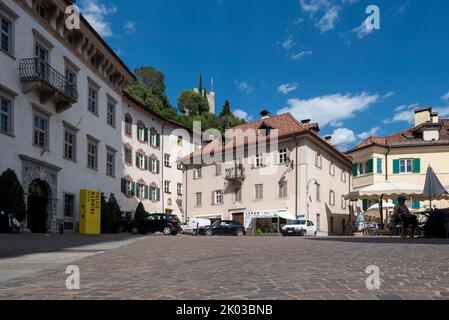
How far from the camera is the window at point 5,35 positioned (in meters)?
23.2

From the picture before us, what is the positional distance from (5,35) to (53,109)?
552cm

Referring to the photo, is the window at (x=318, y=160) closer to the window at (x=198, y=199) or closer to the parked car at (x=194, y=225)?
the parked car at (x=194, y=225)

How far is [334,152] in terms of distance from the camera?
5016 cm

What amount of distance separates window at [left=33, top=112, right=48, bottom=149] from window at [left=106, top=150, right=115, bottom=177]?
9588mm

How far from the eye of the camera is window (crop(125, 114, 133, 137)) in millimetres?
47656

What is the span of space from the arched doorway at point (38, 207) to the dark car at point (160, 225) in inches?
366

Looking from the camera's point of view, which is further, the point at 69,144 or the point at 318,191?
the point at 318,191

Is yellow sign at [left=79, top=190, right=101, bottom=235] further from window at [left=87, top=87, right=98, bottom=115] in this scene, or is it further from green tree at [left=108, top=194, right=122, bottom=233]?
window at [left=87, top=87, right=98, bottom=115]

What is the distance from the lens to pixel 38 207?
27.4m

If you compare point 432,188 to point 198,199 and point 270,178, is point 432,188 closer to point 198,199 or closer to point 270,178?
point 270,178

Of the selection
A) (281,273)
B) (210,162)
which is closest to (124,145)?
(210,162)

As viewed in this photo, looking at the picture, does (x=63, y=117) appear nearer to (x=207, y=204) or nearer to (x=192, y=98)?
(x=207, y=204)

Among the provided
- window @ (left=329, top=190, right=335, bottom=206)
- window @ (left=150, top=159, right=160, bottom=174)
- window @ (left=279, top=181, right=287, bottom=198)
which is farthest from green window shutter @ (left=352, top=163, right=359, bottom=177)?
window @ (left=150, top=159, right=160, bottom=174)

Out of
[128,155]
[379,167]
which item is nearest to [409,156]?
[379,167]
